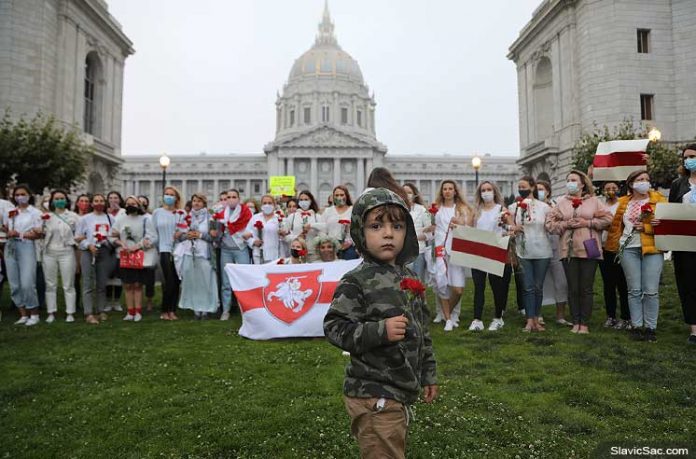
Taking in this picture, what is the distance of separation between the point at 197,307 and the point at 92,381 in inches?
167

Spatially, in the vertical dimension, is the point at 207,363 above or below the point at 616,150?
below

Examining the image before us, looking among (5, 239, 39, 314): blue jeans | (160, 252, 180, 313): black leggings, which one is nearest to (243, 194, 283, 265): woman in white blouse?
(160, 252, 180, 313): black leggings

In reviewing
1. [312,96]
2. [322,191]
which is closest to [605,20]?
[322,191]

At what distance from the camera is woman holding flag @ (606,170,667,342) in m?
6.95

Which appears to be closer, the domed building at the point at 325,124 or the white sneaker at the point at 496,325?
the white sneaker at the point at 496,325

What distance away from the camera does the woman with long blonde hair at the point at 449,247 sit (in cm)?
834

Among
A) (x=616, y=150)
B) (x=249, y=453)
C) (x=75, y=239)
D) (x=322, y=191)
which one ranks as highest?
(x=322, y=191)

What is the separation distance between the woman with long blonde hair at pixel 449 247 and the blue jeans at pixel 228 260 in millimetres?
4362

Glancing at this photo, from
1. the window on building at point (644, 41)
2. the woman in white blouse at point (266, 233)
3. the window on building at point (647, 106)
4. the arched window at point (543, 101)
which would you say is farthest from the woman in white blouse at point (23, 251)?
the arched window at point (543, 101)

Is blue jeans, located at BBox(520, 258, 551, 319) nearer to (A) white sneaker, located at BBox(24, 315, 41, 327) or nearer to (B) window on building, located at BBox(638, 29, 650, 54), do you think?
(A) white sneaker, located at BBox(24, 315, 41, 327)

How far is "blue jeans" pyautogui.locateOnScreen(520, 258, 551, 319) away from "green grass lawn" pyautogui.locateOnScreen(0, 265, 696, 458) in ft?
1.68

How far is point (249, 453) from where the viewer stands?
12.5ft

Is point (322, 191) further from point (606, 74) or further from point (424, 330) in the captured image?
point (424, 330)

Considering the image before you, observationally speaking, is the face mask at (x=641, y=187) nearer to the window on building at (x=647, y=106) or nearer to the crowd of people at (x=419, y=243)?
the crowd of people at (x=419, y=243)
